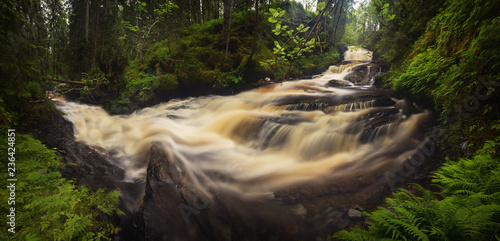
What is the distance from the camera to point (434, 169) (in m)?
3.68

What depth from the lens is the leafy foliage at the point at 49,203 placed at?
6.73 ft

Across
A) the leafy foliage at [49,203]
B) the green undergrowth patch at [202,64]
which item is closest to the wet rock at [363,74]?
the green undergrowth patch at [202,64]

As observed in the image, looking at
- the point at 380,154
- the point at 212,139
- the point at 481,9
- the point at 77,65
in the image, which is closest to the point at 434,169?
the point at 380,154

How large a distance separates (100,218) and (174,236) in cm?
101

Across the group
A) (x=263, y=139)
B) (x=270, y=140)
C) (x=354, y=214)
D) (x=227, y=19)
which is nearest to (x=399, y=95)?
(x=270, y=140)

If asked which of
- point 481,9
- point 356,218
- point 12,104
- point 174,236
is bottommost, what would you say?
point 174,236

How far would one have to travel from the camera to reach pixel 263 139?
5.80 m

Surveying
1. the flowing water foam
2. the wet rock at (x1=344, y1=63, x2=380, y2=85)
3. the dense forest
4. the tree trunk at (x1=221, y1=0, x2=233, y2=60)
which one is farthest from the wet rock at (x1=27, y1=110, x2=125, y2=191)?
the wet rock at (x1=344, y1=63, x2=380, y2=85)

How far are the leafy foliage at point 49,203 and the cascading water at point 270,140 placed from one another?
1355 mm

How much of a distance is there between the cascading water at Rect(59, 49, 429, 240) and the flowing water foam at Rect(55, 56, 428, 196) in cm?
2

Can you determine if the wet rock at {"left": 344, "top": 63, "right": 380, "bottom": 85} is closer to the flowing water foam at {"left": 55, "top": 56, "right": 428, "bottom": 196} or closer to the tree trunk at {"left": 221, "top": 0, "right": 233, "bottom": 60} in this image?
the flowing water foam at {"left": 55, "top": 56, "right": 428, "bottom": 196}

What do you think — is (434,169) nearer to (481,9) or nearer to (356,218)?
(356,218)

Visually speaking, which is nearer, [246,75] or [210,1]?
[246,75]

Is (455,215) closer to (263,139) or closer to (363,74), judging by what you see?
(263,139)
